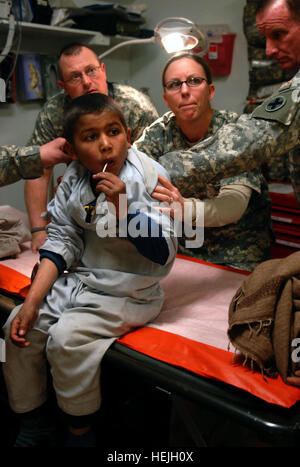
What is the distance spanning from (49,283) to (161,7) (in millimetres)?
2947

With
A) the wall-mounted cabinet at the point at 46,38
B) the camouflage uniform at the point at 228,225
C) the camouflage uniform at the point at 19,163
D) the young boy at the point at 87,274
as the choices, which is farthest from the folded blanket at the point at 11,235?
the wall-mounted cabinet at the point at 46,38

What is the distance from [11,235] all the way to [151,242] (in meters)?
1.06

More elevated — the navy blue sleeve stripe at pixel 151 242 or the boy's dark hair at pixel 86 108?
the boy's dark hair at pixel 86 108

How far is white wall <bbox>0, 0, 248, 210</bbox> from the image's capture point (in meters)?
2.97

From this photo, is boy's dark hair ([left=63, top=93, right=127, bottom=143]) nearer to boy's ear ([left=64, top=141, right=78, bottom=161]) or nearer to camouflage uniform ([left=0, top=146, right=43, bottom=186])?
boy's ear ([left=64, top=141, right=78, bottom=161])

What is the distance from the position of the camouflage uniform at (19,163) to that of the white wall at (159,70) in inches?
59.5

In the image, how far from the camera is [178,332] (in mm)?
1267

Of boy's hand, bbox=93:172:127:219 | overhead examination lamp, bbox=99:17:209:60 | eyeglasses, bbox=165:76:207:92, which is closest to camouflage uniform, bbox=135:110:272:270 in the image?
eyeglasses, bbox=165:76:207:92

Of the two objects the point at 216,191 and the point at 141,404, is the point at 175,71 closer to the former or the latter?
the point at 216,191

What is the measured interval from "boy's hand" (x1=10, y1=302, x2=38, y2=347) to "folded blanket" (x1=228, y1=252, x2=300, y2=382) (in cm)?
59

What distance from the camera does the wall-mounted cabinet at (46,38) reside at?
2.71 metres

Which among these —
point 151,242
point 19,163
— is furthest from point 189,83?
point 151,242

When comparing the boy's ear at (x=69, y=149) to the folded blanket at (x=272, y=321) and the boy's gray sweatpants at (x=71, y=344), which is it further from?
the folded blanket at (x=272, y=321)

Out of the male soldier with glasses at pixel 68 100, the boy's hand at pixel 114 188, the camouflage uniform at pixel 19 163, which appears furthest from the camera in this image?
the male soldier with glasses at pixel 68 100
